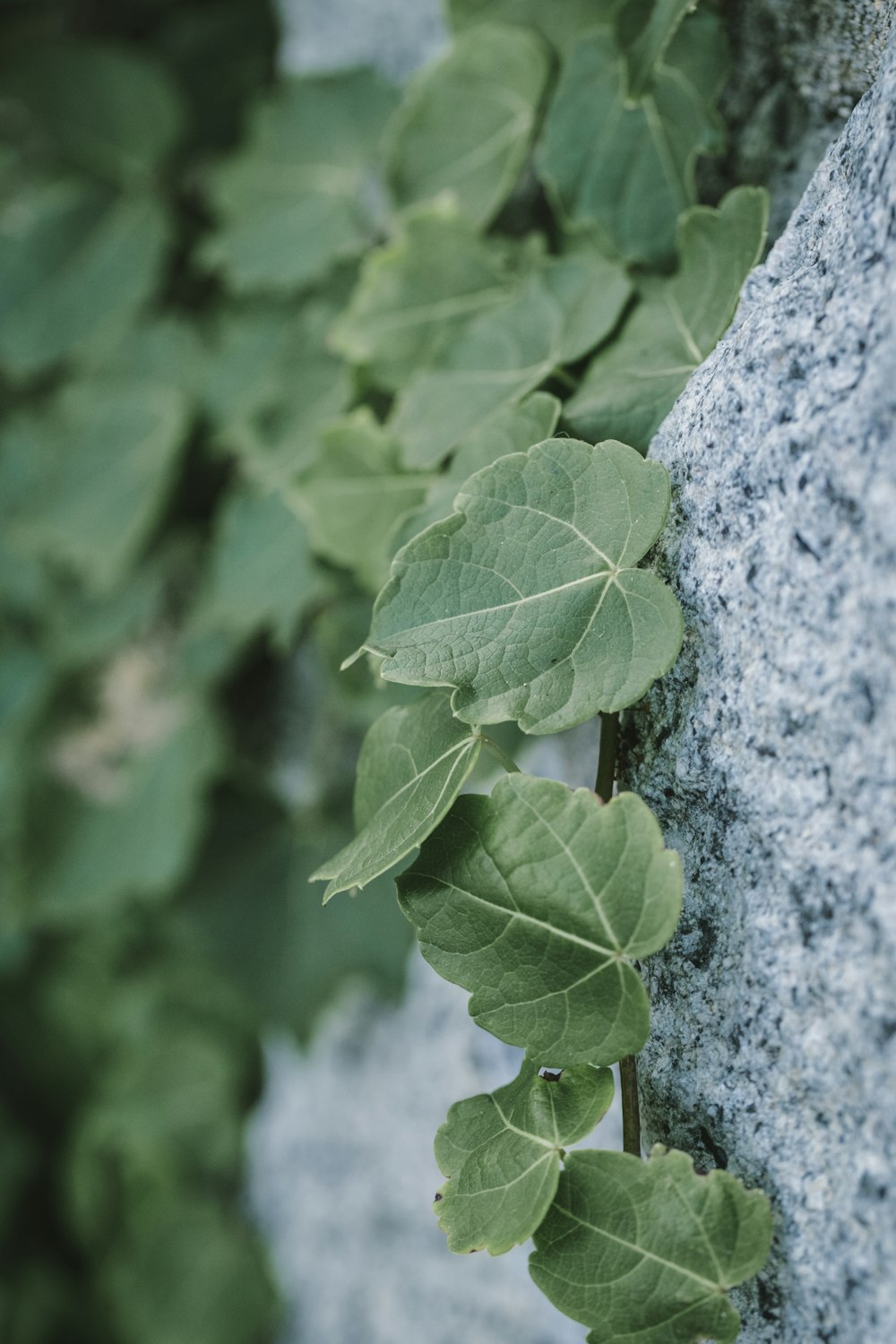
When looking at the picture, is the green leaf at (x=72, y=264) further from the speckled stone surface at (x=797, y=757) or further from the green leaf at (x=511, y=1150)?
the green leaf at (x=511, y=1150)

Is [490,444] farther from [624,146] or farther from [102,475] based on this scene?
[102,475]

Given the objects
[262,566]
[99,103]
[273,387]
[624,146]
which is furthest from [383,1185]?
[99,103]

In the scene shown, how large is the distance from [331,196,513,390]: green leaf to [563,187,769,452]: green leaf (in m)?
0.15

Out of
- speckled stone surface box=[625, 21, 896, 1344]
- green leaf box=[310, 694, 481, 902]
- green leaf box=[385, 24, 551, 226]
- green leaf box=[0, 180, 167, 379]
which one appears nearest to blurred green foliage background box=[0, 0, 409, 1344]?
green leaf box=[0, 180, 167, 379]

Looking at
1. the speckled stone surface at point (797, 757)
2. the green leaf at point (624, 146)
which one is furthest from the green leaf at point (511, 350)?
the speckled stone surface at point (797, 757)

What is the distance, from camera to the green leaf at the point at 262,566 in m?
0.82

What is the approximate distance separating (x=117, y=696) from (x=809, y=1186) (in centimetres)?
103

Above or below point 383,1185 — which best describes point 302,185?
above

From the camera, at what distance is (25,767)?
1.23 metres

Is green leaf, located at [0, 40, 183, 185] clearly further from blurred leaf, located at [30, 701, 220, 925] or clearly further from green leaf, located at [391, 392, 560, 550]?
green leaf, located at [391, 392, 560, 550]

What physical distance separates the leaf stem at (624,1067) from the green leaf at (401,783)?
6 cm

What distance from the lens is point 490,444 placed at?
0.50 meters

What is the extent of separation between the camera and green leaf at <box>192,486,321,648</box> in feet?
2.70

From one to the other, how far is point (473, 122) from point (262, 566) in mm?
392
